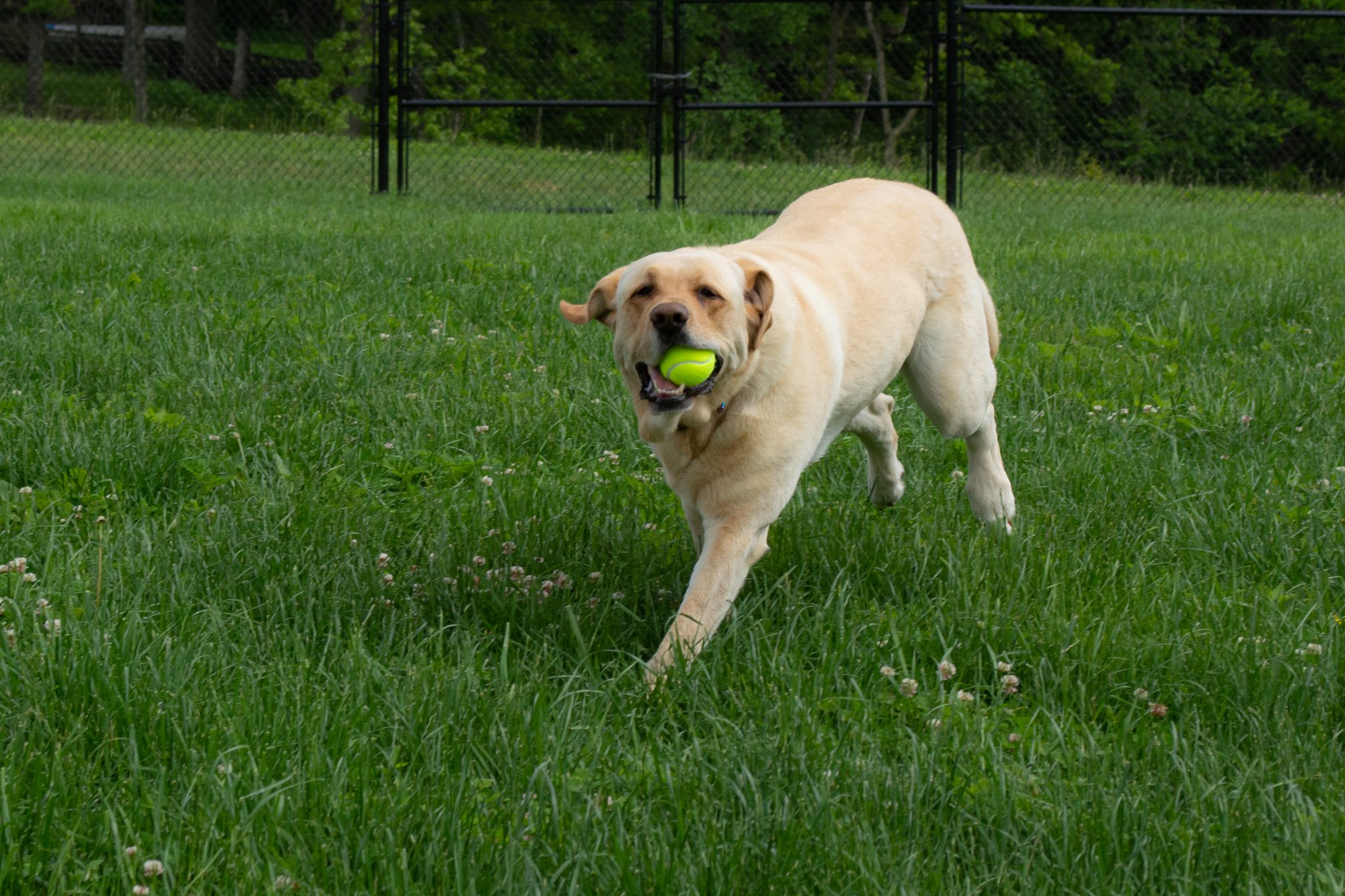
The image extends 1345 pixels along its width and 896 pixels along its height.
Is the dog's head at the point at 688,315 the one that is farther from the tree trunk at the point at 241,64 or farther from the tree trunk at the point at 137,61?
the tree trunk at the point at 241,64

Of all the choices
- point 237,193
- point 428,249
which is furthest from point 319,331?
point 237,193

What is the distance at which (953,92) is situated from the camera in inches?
524

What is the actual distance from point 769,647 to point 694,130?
2346 cm

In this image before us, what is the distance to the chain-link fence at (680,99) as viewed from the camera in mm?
15188

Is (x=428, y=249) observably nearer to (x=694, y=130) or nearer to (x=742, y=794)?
(x=742, y=794)

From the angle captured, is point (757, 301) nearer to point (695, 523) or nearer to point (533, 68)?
point (695, 523)

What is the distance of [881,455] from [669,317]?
1.37m

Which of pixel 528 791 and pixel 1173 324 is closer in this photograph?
pixel 528 791

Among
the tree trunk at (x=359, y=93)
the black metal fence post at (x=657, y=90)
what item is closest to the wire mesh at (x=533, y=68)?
the tree trunk at (x=359, y=93)

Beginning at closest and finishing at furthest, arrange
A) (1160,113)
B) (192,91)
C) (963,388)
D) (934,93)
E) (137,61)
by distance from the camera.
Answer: (963,388)
(934,93)
(137,61)
(1160,113)
(192,91)

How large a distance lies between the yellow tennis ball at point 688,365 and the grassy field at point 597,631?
586mm

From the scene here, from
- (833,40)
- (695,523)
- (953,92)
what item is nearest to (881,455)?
(695,523)

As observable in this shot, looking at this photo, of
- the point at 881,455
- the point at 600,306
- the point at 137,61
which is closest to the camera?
the point at 600,306

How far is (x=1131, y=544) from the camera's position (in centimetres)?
359
